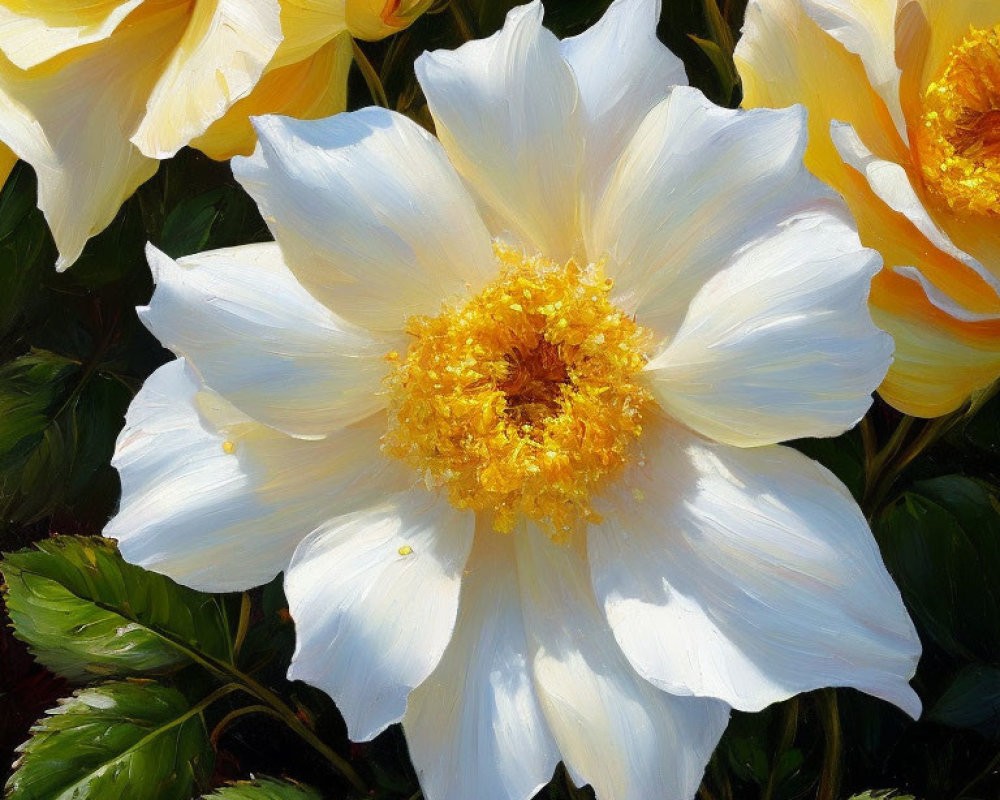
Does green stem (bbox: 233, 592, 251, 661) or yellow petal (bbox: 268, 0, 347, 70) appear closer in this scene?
yellow petal (bbox: 268, 0, 347, 70)

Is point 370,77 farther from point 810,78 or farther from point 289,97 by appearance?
point 810,78

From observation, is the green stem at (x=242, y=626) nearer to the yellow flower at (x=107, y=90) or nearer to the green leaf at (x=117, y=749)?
the green leaf at (x=117, y=749)

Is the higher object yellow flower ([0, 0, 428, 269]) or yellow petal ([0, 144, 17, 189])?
yellow flower ([0, 0, 428, 269])

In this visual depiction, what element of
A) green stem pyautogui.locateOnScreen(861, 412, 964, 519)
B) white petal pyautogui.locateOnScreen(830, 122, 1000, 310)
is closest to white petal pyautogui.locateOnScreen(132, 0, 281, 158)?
white petal pyautogui.locateOnScreen(830, 122, 1000, 310)

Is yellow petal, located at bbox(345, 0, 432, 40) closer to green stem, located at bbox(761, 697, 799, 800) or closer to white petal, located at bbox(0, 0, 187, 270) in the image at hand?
white petal, located at bbox(0, 0, 187, 270)

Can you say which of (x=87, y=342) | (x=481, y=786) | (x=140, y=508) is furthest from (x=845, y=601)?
(x=87, y=342)

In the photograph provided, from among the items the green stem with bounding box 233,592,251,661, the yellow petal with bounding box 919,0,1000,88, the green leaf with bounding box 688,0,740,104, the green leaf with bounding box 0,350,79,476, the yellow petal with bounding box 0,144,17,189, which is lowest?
the green stem with bounding box 233,592,251,661

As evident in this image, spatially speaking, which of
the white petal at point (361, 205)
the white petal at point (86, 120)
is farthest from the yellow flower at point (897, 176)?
the white petal at point (86, 120)
